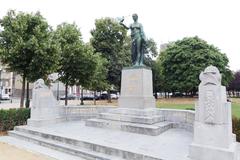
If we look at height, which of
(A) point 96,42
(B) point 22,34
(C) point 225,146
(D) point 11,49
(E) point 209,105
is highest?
(A) point 96,42

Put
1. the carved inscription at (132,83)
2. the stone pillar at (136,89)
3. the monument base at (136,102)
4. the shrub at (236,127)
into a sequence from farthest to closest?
the carved inscription at (132,83), the stone pillar at (136,89), the monument base at (136,102), the shrub at (236,127)

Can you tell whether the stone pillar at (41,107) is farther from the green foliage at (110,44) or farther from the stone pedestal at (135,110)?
the green foliage at (110,44)

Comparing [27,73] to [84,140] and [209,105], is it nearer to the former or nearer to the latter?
[84,140]

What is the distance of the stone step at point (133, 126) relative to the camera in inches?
387

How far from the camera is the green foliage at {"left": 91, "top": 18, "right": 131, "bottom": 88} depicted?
36031 mm

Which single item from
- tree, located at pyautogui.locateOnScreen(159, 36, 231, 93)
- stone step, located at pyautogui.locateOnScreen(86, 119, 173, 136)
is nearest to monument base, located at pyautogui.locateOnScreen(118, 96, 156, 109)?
stone step, located at pyautogui.locateOnScreen(86, 119, 173, 136)

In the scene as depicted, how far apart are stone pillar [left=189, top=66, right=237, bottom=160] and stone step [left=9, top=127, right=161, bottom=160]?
1298mm

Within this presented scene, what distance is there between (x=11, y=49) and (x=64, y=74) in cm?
833

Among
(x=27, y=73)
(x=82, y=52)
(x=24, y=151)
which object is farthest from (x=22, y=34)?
(x=24, y=151)

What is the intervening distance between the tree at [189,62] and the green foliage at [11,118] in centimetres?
2609

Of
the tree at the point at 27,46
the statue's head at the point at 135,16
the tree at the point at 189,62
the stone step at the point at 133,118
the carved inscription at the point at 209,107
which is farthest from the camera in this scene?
the tree at the point at 189,62

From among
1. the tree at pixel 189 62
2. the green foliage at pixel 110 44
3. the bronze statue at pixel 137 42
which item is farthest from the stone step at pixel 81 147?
the tree at pixel 189 62

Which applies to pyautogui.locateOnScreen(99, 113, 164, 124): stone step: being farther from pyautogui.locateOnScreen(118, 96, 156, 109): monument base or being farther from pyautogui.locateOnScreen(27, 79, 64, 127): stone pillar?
pyautogui.locateOnScreen(27, 79, 64, 127): stone pillar

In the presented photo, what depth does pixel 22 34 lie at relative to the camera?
48.6 ft
